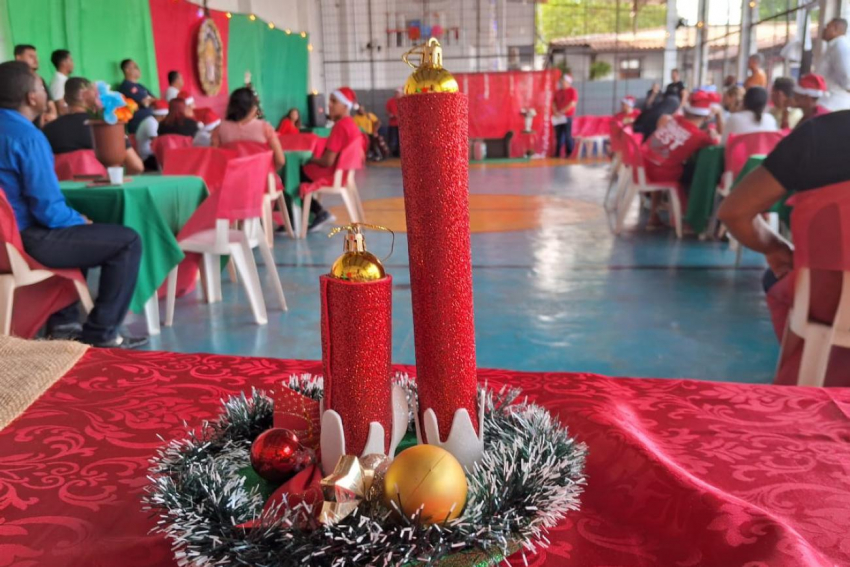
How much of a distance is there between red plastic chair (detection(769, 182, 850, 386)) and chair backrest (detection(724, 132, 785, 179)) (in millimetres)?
2776

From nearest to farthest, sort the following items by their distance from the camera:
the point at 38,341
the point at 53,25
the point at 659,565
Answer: the point at 659,565, the point at 38,341, the point at 53,25

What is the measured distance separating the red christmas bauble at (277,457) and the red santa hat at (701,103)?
5.54 metres

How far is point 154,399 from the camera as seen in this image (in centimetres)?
85

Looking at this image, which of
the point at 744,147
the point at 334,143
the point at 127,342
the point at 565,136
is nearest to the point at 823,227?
the point at 127,342

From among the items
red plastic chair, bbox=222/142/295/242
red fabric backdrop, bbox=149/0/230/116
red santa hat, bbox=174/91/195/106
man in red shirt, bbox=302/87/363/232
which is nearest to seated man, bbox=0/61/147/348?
red plastic chair, bbox=222/142/295/242

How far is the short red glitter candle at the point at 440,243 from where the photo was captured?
0.53 m

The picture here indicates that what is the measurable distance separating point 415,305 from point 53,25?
7132mm

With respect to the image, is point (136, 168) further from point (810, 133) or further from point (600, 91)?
point (600, 91)

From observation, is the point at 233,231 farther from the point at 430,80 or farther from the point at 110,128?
the point at 430,80

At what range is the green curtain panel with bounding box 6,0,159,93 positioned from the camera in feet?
19.5

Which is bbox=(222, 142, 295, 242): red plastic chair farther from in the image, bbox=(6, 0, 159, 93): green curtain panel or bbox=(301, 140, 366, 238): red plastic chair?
bbox=(6, 0, 159, 93): green curtain panel

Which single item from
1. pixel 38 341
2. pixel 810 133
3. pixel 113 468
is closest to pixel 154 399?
pixel 113 468

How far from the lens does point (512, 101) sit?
13.4 meters

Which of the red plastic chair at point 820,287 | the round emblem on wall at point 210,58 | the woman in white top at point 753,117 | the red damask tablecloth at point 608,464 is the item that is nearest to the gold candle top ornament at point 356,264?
the red damask tablecloth at point 608,464
